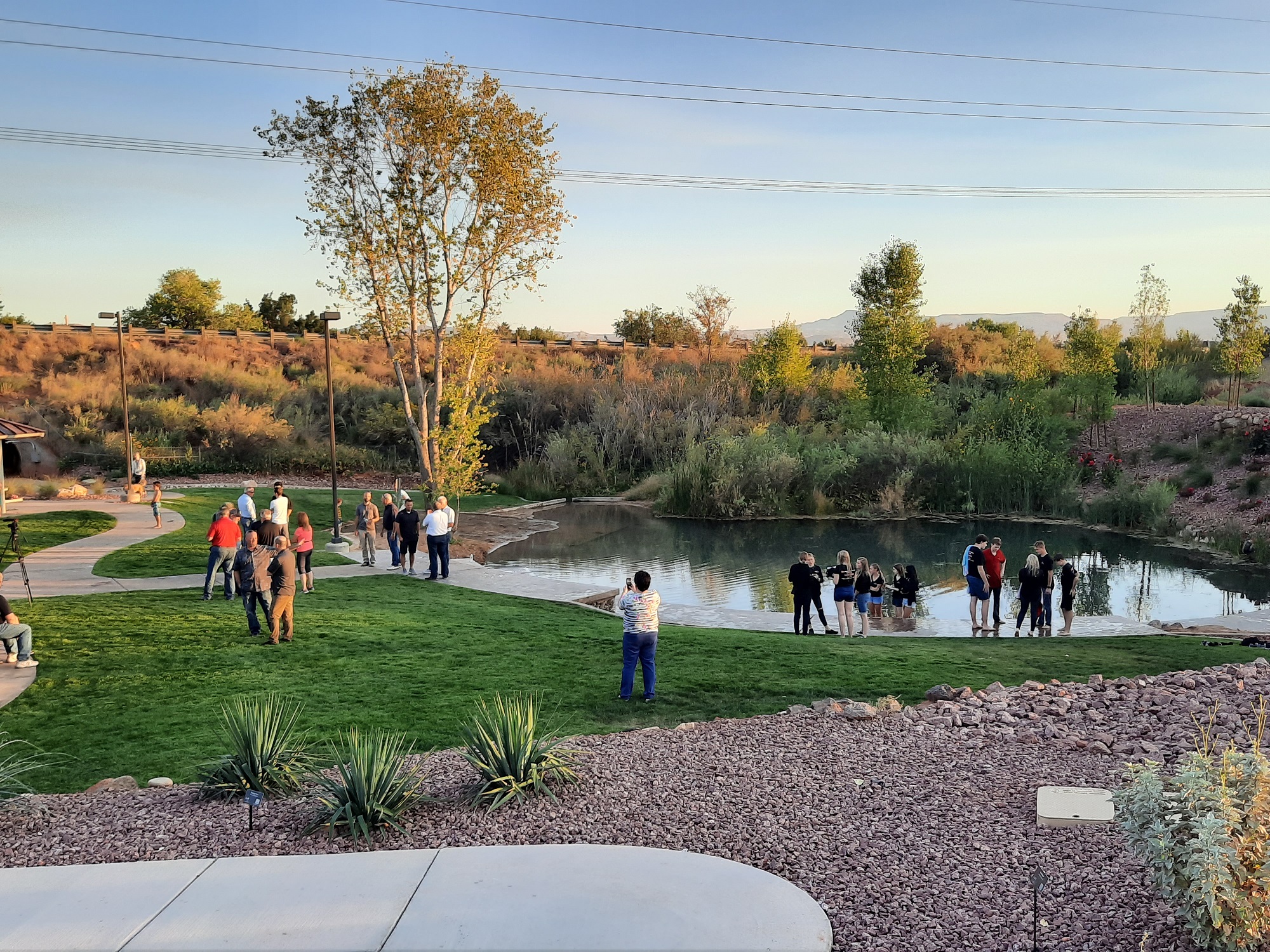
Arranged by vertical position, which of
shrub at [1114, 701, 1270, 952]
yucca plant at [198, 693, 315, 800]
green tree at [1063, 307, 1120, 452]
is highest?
green tree at [1063, 307, 1120, 452]

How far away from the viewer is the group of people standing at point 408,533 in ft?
60.0

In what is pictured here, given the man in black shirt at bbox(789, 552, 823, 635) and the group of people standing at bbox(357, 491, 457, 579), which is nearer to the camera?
the man in black shirt at bbox(789, 552, 823, 635)

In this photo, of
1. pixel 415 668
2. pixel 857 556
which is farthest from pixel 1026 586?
pixel 415 668

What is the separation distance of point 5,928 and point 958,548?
76.3 feet

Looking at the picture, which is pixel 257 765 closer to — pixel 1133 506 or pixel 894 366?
pixel 1133 506

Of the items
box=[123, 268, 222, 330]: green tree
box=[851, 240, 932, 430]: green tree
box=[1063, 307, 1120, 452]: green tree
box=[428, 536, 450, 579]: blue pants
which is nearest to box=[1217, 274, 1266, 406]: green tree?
box=[1063, 307, 1120, 452]: green tree

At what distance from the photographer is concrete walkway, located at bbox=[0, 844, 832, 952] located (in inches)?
201

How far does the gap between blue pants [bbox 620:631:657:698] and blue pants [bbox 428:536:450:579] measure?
8.78m

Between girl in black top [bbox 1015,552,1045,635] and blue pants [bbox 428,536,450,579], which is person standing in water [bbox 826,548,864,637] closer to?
girl in black top [bbox 1015,552,1045,635]

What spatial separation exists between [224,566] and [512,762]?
10.5 meters

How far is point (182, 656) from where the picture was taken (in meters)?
11.8

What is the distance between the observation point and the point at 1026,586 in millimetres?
15812

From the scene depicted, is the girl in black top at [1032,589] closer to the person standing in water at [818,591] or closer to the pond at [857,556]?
the pond at [857,556]

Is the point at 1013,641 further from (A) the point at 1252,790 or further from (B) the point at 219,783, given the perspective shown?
(B) the point at 219,783
